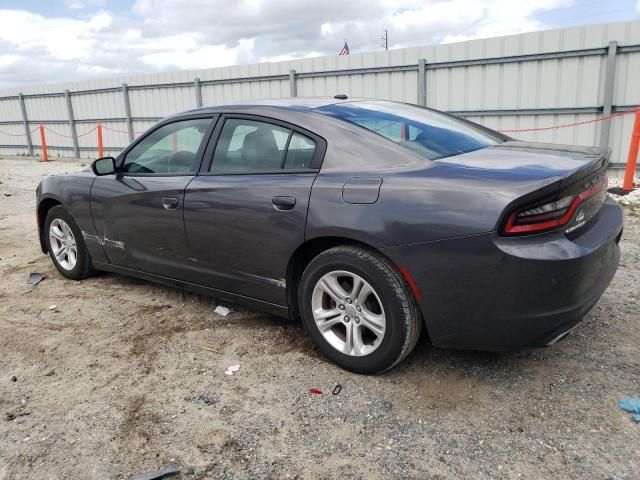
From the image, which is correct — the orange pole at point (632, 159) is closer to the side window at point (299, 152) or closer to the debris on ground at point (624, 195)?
the debris on ground at point (624, 195)

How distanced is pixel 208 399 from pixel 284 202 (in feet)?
3.76

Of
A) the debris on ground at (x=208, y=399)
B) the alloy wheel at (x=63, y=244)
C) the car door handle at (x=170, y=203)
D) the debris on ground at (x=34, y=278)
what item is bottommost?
the debris on ground at (x=208, y=399)

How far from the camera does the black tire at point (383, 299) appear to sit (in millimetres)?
2725

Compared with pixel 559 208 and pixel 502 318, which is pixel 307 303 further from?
pixel 559 208

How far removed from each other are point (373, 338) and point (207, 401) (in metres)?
0.96

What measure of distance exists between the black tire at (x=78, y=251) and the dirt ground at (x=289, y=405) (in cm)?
85

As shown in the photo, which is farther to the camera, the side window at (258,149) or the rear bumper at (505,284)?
the side window at (258,149)

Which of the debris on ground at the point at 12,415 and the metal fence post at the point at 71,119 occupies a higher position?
the metal fence post at the point at 71,119

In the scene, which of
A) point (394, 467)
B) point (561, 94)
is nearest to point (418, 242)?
point (394, 467)

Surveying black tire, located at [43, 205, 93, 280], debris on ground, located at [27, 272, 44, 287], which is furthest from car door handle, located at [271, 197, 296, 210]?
debris on ground, located at [27, 272, 44, 287]

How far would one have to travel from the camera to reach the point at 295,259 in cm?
315

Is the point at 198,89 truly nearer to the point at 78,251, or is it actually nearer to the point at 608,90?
the point at 608,90

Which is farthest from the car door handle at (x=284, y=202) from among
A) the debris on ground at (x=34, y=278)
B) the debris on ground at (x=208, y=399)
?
the debris on ground at (x=34, y=278)

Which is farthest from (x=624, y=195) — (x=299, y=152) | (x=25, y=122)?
(x=25, y=122)
